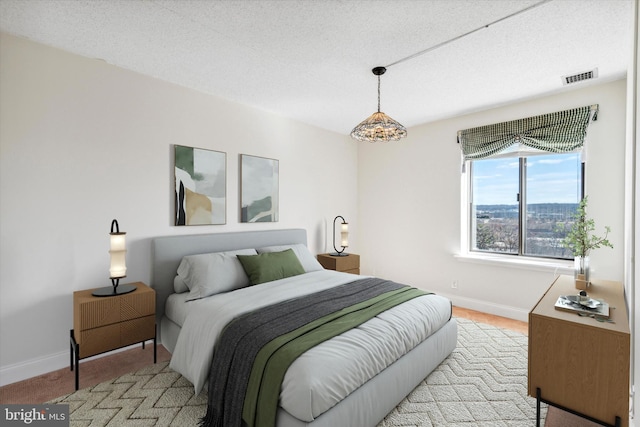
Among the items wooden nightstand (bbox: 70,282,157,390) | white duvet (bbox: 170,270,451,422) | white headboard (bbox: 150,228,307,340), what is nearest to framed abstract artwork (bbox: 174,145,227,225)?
white headboard (bbox: 150,228,307,340)

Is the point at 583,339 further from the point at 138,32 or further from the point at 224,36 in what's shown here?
the point at 138,32

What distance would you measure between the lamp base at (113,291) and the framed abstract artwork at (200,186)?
2.61 ft

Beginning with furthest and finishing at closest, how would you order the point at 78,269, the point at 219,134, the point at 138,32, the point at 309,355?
the point at 219,134 < the point at 78,269 < the point at 138,32 < the point at 309,355

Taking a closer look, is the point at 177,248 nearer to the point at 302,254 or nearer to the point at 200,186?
the point at 200,186

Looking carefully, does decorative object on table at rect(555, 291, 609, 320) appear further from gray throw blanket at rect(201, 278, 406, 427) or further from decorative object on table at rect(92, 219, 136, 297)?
Answer: decorative object on table at rect(92, 219, 136, 297)

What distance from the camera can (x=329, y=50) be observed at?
243 centimetres

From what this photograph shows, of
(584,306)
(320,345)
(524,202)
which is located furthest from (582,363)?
(524,202)

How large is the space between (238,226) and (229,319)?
5.75ft

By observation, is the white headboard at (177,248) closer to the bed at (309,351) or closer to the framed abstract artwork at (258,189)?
the bed at (309,351)

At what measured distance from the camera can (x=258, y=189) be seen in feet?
12.6

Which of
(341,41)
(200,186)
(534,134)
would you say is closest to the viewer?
(341,41)

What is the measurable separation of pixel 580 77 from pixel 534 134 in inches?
28.1

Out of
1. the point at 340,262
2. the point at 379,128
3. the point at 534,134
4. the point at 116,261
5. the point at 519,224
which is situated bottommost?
the point at 340,262

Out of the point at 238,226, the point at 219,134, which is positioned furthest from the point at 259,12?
the point at 238,226
